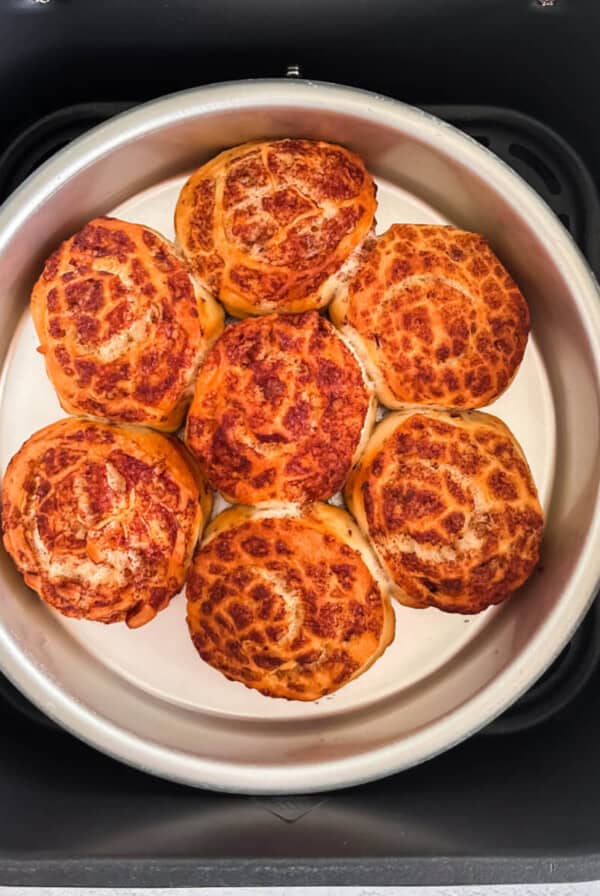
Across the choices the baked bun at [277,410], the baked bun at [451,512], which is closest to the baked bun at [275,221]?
the baked bun at [277,410]

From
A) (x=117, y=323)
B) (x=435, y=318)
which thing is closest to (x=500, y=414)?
(x=435, y=318)

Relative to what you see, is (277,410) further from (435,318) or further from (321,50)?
(321,50)

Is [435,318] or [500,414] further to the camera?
[500,414]

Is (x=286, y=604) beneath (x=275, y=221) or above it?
beneath

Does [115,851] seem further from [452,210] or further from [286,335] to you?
[452,210]

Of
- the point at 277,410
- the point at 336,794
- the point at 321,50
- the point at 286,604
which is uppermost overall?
the point at 321,50

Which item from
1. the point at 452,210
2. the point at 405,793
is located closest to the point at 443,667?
the point at 405,793
